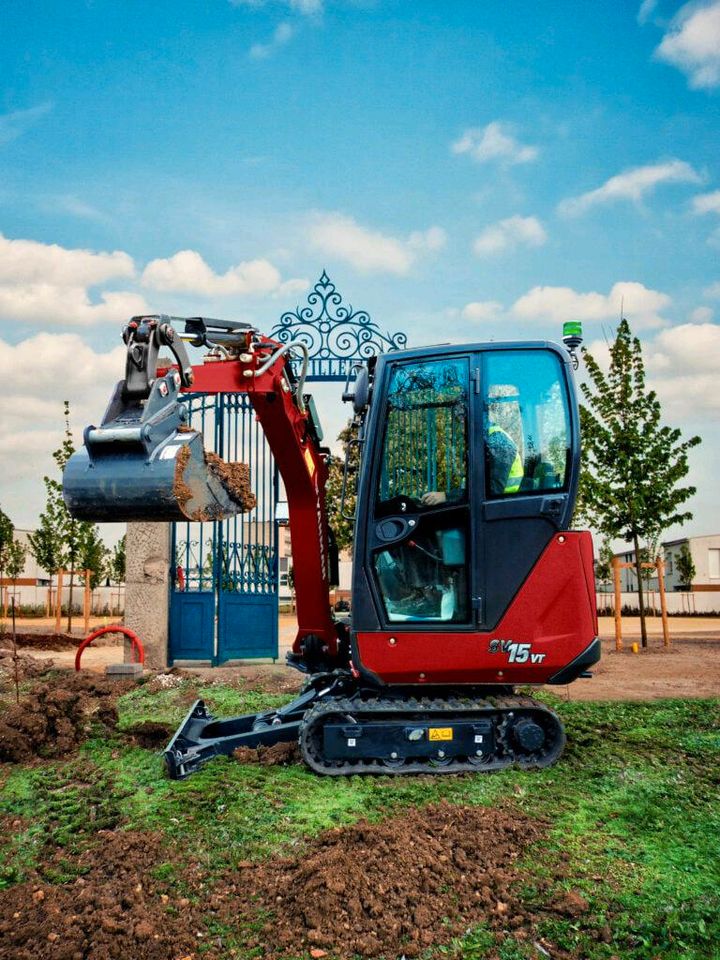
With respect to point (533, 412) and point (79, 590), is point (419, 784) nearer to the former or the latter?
point (533, 412)

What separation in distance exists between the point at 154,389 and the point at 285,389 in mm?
1590

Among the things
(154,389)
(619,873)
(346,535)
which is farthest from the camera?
(346,535)

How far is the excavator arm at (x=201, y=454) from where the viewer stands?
15.3ft

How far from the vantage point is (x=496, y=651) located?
5.68 m

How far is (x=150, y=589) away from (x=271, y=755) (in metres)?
6.18

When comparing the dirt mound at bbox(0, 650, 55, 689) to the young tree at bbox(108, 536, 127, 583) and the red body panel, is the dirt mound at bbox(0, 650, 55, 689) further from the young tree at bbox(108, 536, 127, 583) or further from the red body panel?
the young tree at bbox(108, 536, 127, 583)

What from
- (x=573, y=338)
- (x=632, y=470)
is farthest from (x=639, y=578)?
(x=573, y=338)

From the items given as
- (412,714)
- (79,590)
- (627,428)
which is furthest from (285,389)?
(79,590)

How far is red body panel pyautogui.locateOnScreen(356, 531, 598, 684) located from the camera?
5.68m

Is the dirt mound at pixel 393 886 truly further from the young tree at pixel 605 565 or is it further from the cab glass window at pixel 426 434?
the young tree at pixel 605 565

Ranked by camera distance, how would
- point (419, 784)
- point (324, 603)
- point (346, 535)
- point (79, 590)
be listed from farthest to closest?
point (79, 590)
point (346, 535)
point (324, 603)
point (419, 784)

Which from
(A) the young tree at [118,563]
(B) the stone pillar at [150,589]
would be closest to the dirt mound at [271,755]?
(B) the stone pillar at [150,589]

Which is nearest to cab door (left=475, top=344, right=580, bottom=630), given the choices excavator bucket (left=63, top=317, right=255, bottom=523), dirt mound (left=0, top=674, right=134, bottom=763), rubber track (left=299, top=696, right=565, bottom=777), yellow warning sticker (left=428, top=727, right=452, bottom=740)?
rubber track (left=299, top=696, right=565, bottom=777)

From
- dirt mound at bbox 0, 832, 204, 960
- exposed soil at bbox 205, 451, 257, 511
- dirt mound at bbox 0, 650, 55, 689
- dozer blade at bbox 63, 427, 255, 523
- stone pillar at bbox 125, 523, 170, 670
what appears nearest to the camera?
dirt mound at bbox 0, 832, 204, 960
